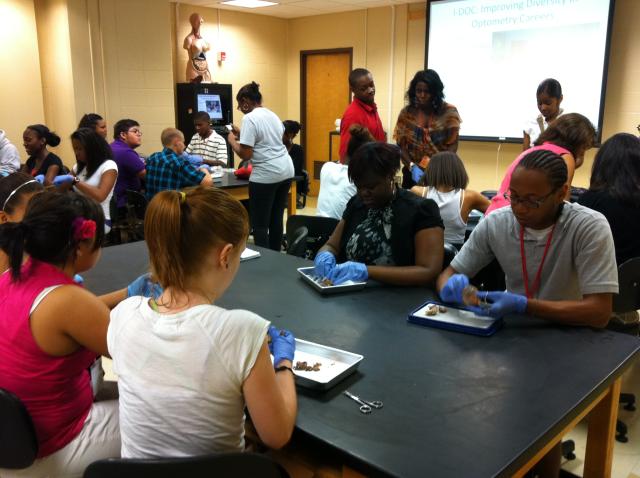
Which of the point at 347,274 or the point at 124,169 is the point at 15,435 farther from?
the point at 124,169

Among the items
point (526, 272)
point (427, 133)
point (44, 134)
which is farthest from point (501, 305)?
point (44, 134)

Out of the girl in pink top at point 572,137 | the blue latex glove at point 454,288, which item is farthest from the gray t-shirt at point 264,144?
the blue latex glove at point 454,288

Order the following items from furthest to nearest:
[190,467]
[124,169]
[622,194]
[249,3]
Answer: [249,3], [124,169], [622,194], [190,467]

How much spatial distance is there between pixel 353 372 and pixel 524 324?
22.6 inches

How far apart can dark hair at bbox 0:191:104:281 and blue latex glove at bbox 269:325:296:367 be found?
0.56 meters

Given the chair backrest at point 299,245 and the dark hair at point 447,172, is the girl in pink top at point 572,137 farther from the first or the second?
the chair backrest at point 299,245

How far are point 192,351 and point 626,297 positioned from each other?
1.88 metres

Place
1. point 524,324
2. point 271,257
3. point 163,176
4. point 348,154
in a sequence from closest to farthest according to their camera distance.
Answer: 1. point 524,324
2. point 271,257
3. point 348,154
4. point 163,176

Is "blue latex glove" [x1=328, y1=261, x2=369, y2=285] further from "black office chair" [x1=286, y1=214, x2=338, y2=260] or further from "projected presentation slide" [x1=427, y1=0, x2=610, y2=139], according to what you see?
"projected presentation slide" [x1=427, y1=0, x2=610, y2=139]

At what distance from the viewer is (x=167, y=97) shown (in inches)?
253

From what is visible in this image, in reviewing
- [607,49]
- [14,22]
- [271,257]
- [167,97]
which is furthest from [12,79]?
[607,49]

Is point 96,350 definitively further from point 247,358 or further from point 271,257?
point 271,257

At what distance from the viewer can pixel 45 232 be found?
1363 millimetres

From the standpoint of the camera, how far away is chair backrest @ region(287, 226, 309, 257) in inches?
104
